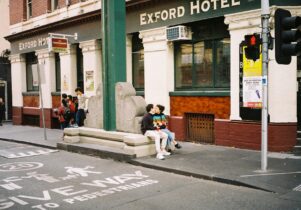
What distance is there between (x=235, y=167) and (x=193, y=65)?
527 centimetres

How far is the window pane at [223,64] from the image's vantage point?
1230 cm

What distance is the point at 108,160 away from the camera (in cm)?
1084

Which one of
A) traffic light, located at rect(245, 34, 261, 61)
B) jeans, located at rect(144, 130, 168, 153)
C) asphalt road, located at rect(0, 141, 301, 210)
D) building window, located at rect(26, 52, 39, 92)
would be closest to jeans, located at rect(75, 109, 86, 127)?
asphalt road, located at rect(0, 141, 301, 210)

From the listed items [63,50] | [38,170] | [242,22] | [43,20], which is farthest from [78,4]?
[38,170]

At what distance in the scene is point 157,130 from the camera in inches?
424

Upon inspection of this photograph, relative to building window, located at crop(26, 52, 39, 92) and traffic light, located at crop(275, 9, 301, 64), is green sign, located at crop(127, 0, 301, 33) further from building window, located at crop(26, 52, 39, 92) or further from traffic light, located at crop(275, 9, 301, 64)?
building window, located at crop(26, 52, 39, 92)

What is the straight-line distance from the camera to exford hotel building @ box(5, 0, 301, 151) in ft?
35.1

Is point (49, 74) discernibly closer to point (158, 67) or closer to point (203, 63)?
point (158, 67)

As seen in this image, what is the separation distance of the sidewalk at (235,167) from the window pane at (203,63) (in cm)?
223

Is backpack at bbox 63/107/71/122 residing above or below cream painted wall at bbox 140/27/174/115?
below

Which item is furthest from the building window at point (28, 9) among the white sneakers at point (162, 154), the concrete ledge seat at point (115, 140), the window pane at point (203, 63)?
the white sneakers at point (162, 154)

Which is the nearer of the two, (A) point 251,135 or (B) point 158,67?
(A) point 251,135

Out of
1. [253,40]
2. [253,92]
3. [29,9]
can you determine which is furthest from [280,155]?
[29,9]

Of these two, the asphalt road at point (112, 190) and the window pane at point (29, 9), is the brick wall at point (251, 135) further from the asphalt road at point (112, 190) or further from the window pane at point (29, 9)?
the window pane at point (29, 9)
